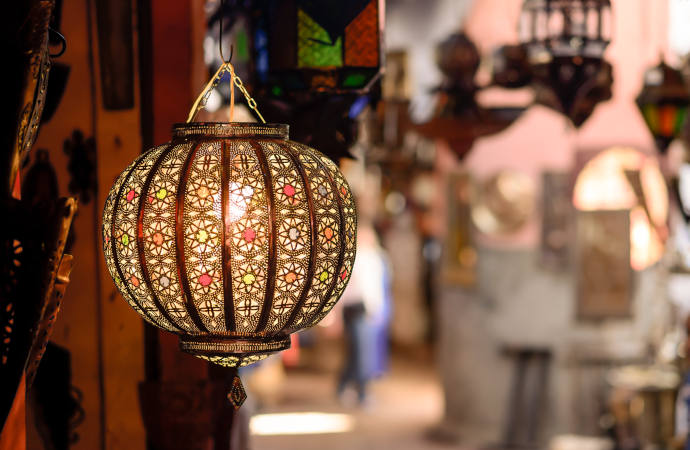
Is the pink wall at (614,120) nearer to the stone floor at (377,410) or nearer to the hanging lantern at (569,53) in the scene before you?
the stone floor at (377,410)

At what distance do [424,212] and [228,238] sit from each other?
48.0 feet

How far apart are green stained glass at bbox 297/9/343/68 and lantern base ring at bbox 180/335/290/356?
1303 mm

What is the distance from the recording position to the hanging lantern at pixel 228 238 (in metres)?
2.20

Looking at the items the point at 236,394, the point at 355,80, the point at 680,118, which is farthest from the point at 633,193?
the point at 236,394

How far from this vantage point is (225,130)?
2.33 metres

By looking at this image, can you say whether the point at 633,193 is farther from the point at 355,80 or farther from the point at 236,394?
the point at 236,394

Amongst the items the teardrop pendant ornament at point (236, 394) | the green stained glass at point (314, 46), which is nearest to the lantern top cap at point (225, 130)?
the teardrop pendant ornament at point (236, 394)

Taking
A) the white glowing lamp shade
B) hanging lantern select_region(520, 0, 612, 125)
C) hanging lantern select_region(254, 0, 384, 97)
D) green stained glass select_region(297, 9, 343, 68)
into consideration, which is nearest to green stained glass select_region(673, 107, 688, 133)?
hanging lantern select_region(520, 0, 612, 125)

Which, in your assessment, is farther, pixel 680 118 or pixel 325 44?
pixel 680 118

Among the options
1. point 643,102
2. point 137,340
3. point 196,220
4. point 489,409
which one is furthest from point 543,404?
point 196,220

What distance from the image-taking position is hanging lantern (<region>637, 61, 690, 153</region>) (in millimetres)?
5266

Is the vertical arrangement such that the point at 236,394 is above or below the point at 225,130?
below

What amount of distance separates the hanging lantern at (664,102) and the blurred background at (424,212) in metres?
0.01

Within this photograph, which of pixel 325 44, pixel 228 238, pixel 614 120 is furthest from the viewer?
pixel 614 120
